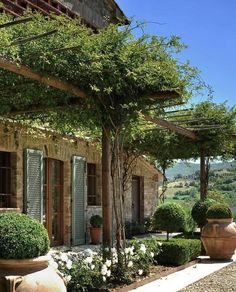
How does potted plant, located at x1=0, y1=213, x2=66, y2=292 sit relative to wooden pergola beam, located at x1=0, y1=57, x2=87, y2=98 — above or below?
below

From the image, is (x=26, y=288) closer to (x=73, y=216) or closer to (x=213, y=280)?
(x=213, y=280)

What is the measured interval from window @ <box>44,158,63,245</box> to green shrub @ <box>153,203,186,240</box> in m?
2.64

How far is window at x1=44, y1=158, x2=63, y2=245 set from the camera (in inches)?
450

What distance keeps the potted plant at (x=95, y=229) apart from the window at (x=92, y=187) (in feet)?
2.68

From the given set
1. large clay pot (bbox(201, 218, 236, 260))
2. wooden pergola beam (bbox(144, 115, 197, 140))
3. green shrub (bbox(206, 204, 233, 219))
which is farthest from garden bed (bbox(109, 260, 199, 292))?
wooden pergola beam (bbox(144, 115, 197, 140))

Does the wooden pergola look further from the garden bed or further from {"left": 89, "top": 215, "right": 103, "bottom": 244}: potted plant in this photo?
{"left": 89, "top": 215, "right": 103, "bottom": 244}: potted plant

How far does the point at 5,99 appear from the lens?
7.58m

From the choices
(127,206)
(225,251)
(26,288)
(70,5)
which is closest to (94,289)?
(26,288)

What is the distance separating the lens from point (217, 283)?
293 inches

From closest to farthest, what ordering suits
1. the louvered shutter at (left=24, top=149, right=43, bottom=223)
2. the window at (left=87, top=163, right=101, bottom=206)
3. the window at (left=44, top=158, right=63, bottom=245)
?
the louvered shutter at (left=24, top=149, right=43, bottom=223), the window at (left=44, top=158, right=63, bottom=245), the window at (left=87, top=163, right=101, bottom=206)

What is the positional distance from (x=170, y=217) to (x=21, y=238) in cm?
538

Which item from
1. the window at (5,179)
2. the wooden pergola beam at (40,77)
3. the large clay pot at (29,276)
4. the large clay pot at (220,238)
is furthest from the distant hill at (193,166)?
the large clay pot at (29,276)

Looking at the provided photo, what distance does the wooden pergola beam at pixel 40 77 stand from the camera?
5.46 m

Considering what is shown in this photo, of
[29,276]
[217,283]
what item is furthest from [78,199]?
[29,276]
